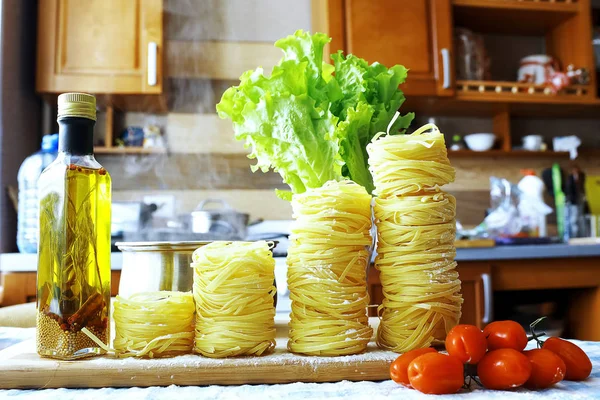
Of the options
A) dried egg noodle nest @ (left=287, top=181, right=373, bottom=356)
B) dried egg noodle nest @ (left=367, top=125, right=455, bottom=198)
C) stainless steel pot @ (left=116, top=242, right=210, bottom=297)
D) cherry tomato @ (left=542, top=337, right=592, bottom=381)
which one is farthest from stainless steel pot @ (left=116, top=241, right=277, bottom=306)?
cherry tomato @ (left=542, top=337, right=592, bottom=381)

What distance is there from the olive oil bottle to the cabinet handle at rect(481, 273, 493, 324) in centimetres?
173

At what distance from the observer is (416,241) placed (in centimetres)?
77

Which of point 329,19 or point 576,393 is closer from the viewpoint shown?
point 576,393

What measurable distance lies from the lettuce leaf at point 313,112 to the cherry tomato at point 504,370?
1.35ft

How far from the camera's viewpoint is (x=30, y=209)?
7.34 ft

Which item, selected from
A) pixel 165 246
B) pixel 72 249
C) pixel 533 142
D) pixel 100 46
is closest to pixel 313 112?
pixel 165 246

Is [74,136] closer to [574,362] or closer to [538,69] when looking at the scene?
[574,362]

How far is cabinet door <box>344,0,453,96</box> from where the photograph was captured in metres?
2.59

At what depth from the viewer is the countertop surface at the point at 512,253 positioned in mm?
2061

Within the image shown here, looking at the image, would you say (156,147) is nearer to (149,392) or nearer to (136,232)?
(136,232)

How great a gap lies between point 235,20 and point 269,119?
2212mm

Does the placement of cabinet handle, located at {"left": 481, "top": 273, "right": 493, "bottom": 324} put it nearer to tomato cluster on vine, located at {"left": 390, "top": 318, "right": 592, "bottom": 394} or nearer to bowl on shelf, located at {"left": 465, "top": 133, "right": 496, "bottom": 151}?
bowl on shelf, located at {"left": 465, "top": 133, "right": 496, "bottom": 151}

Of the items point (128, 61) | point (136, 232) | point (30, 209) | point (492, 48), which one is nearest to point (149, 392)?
point (136, 232)

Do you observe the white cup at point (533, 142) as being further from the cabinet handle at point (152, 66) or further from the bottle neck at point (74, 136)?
the bottle neck at point (74, 136)
